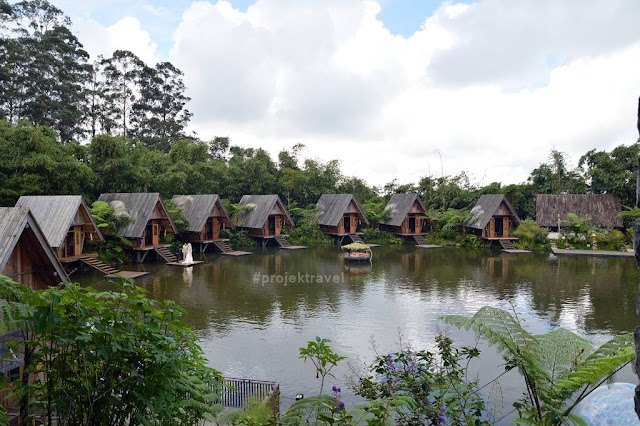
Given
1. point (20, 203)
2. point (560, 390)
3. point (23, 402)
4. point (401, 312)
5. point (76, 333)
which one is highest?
point (20, 203)

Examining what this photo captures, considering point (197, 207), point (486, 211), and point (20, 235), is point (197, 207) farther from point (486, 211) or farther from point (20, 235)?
point (20, 235)

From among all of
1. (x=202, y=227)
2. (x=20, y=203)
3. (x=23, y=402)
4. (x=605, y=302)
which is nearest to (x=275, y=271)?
(x=202, y=227)

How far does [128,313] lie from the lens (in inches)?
120

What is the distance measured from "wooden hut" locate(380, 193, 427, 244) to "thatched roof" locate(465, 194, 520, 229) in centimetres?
346

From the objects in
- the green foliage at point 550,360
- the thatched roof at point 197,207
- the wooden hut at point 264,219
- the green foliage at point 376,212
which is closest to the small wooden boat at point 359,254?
the wooden hut at point 264,219

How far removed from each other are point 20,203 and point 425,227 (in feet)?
86.4

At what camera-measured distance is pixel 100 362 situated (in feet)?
10.1

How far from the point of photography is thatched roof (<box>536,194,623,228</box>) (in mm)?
30125

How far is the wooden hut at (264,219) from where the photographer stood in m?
30.2

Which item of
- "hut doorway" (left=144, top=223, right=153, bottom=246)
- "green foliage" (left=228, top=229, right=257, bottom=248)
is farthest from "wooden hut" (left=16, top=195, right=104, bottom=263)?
"green foliage" (left=228, top=229, right=257, bottom=248)

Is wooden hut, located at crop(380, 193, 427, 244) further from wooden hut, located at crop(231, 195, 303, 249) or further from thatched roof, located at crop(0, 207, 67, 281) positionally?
thatched roof, located at crop(0, 207, 67, 281)

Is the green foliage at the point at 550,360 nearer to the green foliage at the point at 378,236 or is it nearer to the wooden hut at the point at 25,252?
the wooden hut at the point at 25,252

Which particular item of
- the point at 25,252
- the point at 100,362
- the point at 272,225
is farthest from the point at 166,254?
the point at 100,362

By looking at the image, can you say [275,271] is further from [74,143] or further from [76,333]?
[76,333]
